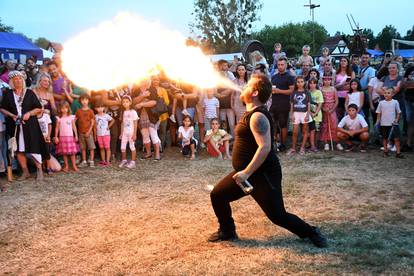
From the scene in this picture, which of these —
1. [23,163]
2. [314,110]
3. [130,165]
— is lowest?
[130,165]

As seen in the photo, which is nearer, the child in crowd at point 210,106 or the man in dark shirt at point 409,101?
the man in dark shirt at point 409,101

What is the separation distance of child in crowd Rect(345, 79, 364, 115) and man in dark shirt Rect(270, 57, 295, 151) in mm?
1435

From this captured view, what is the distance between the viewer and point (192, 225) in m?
5.39

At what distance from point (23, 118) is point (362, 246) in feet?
20.7

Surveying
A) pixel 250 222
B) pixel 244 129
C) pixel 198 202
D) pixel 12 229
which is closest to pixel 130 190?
pixel 198 202

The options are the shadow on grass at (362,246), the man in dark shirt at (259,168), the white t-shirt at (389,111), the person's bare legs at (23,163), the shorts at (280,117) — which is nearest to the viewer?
the shadow on grass at (362,246)

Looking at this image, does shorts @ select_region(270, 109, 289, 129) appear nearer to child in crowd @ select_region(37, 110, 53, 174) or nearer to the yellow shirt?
the yellow shirt

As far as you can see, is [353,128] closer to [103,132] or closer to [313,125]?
[313,125]

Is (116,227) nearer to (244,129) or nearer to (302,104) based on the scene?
(244,129)

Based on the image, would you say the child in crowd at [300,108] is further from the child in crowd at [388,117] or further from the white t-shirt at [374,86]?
the white t-shirt at [374,86]

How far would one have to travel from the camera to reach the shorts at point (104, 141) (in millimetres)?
9414

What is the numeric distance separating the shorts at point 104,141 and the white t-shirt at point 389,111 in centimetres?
608

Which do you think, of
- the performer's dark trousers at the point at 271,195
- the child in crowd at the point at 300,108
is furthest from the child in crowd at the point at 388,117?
the performer's dark trousers at the point at 271,195

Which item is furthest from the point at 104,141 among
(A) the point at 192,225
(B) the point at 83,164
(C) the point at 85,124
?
(A) the point at 192,225
